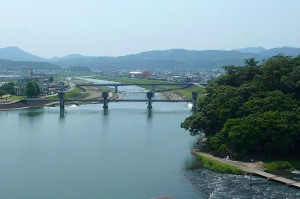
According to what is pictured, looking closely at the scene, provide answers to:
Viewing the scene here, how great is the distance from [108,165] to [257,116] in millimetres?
5065

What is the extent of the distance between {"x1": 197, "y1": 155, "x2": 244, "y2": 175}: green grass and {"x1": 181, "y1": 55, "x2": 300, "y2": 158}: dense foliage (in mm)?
829

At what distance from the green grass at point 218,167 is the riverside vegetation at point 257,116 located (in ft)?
2.53

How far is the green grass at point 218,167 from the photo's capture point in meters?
13.8

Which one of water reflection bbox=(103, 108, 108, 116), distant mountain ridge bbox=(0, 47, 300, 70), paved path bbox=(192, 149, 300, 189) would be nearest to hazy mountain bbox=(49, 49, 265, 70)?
distant mountain ridge bbox=(0, 47, 300, 70)

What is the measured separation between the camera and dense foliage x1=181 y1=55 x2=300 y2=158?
14758mm

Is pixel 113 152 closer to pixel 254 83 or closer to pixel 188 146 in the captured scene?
pixel 188 146

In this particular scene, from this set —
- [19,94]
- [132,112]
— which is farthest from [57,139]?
[19,94]

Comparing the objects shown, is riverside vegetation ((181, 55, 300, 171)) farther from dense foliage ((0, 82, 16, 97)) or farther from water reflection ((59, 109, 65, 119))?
dense foliage ((0, 82, 16, 97))

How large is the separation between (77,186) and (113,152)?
15.1 ft

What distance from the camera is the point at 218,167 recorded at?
14188mm

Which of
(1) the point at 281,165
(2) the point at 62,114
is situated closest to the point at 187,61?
(2) the point at 62,114

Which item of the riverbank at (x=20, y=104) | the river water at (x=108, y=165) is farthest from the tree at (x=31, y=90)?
the river water at (x=108, y=165)

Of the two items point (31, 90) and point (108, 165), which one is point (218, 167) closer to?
point (108, 165)

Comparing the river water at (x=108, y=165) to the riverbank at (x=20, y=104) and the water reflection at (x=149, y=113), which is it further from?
the riverbank at (x=20, y=104)
